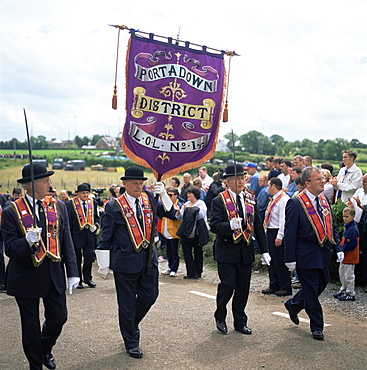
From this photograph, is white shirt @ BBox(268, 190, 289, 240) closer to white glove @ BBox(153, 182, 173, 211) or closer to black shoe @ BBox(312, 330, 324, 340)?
black shoe @ BBox(312, 330, 324, 340)

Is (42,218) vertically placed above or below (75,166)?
above

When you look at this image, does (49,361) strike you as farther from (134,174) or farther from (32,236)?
(134,174)

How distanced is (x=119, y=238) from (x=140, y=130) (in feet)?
5.88

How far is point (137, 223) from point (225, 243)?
1.33m

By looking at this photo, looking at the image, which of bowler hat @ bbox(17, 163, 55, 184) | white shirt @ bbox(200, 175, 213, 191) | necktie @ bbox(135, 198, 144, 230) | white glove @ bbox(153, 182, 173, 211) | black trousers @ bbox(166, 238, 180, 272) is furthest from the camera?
white shirt @ bbox(200, 175, 213, 191)

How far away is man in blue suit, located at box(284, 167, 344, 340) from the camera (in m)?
6.55

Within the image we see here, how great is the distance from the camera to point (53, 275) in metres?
5.38

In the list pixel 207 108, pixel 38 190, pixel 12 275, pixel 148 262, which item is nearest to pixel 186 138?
pixel 207 108

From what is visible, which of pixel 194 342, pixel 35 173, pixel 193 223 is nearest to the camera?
pixel 35 173

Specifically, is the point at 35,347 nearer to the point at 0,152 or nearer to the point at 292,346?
the point at 292,346

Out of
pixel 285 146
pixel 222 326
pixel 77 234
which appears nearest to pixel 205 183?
pixel 77 234

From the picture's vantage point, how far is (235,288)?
6945 mm

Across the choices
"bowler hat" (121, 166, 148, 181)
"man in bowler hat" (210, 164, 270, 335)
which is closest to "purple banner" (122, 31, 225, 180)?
"man in bowler hat" (210, 164, 270, 335)

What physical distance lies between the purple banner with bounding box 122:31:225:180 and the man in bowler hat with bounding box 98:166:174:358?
1051 millimetres
